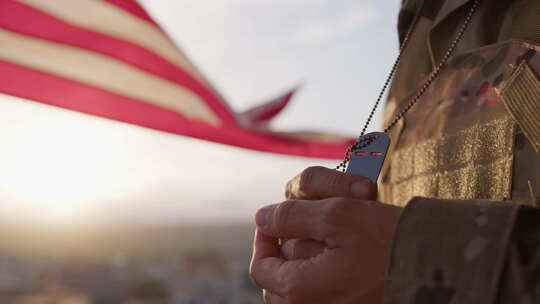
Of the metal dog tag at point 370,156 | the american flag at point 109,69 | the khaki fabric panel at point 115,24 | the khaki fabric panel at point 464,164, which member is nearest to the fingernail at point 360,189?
the metal dog tag at point 370,156

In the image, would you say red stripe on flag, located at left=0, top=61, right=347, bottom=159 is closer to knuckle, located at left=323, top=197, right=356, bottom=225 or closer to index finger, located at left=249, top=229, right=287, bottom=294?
index finger, located at left=249, top=229, right=287, bottom=294

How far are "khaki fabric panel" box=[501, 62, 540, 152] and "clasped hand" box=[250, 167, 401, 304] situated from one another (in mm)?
333

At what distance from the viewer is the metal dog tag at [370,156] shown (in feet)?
3.10

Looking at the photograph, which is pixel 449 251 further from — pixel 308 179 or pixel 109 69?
pixel 109 69

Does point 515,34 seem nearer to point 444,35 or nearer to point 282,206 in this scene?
point 444,35

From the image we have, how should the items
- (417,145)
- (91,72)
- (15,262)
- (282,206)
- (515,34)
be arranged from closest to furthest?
(282,206) → (515,34) → (417,145) → (91,72) → (15,262)

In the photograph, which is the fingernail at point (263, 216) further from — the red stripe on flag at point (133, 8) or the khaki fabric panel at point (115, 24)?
the red stripe on flag at point (133, 8)

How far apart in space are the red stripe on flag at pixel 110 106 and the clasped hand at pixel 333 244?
2265 millimetres

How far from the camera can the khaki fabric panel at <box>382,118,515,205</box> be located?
1.00m

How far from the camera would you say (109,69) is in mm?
3025

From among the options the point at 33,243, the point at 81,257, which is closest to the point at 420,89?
the point at 81,257

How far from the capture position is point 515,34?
107 centimetres

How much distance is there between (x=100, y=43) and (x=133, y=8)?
27cm

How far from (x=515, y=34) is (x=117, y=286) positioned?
46.5 m
